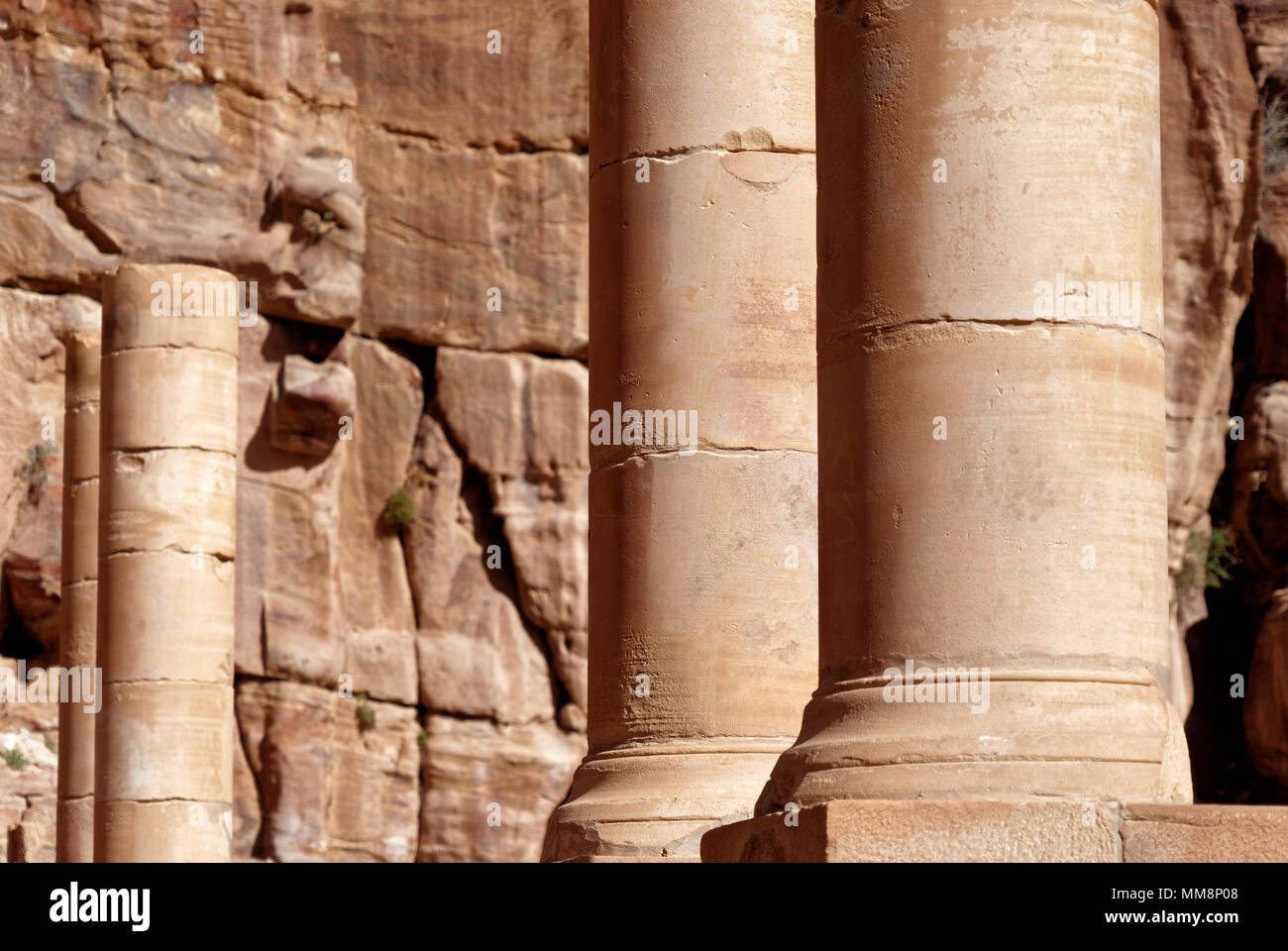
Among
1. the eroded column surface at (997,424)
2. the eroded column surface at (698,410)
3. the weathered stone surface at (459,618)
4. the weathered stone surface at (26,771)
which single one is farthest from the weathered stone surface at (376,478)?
the eroded column surface at (997,424)

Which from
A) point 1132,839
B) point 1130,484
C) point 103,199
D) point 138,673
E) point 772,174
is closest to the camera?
point 1132,839

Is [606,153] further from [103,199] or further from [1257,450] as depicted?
[1257,450]

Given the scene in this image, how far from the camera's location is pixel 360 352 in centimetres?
4184

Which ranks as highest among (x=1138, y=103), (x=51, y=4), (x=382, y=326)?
(x=51, y=4)

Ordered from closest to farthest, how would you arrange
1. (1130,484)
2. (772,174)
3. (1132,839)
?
1. (1132,839)
2. (1130,484)
3. (772,174)

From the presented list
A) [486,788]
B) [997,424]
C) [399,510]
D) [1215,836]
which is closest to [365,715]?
[486,788]

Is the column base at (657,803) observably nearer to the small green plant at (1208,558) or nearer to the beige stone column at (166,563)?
the beige stone column at (166,563)

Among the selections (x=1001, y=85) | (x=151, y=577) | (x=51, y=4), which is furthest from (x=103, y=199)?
(x=1001, y=85)

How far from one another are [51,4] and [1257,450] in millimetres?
24594

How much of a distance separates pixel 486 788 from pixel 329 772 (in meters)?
3.04

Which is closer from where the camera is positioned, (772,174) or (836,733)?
(836,733)

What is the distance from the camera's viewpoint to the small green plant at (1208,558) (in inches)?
1650

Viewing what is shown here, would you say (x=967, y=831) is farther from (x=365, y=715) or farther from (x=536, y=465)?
(x=536, y=465)

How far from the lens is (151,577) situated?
25.5 meters
